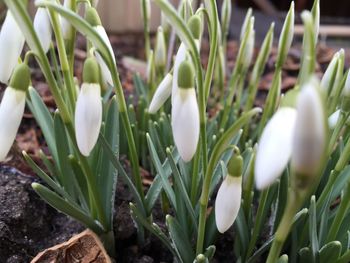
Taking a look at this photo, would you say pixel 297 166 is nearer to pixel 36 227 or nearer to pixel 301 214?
pixel 301 214

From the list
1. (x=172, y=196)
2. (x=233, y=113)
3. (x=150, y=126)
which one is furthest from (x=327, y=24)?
(x=172, y=196)

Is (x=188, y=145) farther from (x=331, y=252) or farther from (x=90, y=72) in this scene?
(x=331, y=252)

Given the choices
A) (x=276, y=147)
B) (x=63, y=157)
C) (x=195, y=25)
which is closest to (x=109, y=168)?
(x=63, y=157)

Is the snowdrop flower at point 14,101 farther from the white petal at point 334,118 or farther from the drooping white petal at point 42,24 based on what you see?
the white petal at point 334,118

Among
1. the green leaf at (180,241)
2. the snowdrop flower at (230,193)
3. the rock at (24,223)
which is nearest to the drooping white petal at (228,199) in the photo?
the snowdrop flower at (230,193)

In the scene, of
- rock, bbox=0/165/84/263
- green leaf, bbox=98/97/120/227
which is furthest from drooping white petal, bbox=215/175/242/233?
rock, bbox=0/165/84/263

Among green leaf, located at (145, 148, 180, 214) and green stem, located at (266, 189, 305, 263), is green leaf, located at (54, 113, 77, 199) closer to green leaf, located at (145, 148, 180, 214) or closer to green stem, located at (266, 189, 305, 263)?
green leaf, located at (145, 148, 180, 214)

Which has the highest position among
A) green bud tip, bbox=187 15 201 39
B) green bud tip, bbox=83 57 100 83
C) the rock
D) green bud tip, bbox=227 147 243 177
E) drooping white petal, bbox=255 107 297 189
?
green bud tip, bbox=187 15 201 39
